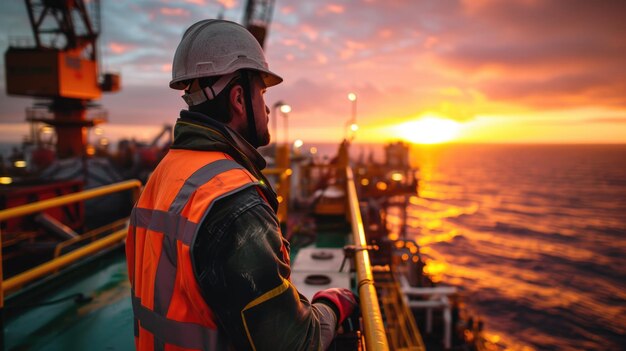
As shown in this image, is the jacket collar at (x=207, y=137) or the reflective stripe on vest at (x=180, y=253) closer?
the reflective stripe on vest at (x=180, y=253)

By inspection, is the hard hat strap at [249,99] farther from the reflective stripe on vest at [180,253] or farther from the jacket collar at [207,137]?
the reflective stripe on vest at [180,253]

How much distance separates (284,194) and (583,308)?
35259 mm

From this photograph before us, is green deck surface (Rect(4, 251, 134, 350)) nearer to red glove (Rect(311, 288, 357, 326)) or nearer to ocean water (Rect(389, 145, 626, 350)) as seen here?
red glove (Rect(311, 288, 357, 326))

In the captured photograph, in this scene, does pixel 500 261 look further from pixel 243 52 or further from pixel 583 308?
pixel 243 52

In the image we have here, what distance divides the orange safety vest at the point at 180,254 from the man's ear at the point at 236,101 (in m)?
0.28

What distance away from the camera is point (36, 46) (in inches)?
1107

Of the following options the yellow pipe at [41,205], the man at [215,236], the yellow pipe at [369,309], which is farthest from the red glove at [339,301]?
the yellow pipe at [41,205]

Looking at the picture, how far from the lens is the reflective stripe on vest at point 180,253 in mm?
1241

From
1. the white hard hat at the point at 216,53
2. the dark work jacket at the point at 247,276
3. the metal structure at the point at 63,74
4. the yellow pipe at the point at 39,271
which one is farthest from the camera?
the metal structure at the point at 63,74

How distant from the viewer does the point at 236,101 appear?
5.34ft

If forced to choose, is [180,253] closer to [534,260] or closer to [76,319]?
[76,319]

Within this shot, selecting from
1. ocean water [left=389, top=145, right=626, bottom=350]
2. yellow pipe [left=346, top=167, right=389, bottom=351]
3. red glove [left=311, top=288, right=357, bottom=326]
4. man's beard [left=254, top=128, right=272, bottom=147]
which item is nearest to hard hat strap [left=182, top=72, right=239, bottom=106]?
man's beard [left=254, top=128, right=272, bottom=147]

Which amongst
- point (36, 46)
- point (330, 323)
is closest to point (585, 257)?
point (330, 323)

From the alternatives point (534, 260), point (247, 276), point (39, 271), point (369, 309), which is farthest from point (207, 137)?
point (534, 260)
